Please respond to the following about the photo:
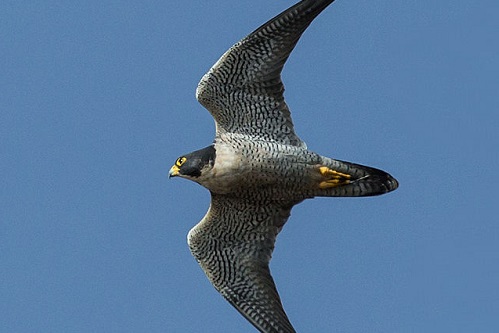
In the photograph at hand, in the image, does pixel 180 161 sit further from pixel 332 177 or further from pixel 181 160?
pixel 332 177

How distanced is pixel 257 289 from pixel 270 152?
215 cm

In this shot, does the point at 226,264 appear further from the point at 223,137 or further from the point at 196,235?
the point at 223,137

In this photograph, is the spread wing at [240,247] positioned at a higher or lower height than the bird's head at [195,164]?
lower

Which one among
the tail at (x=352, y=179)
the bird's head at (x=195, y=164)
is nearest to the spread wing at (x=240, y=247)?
the bird's head at (x=195, y=164)

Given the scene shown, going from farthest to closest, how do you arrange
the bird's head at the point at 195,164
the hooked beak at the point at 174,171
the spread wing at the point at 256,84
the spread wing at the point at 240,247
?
1. the spread wing at the point at 240,247
2. the hooked beak at the point at 174,171
3. the bird's head at the point at 195,164
4. the spread wing at the point at 256,84

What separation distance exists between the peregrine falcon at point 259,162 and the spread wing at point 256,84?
0.05 ft

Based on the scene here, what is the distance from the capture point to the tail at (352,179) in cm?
2009

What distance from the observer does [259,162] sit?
2000 cm

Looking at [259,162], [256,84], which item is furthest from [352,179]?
[256,84]

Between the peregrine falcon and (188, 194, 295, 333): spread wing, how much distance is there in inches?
0.6

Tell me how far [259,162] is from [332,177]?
1054 millimetres

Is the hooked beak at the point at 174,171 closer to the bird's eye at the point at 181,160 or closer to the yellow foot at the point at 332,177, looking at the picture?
the bird's eye at the point at 181,160

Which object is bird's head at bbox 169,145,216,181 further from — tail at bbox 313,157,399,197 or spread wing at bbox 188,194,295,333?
tail at bbox 313,157,399,197

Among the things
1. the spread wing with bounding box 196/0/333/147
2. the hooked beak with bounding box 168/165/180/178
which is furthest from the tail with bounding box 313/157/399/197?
the hooked beak with bounding box 168/165/180/178
